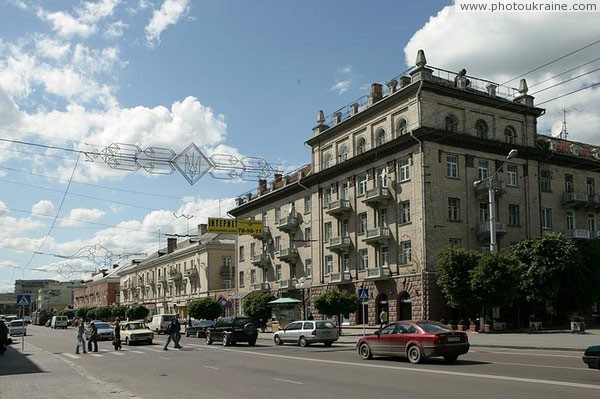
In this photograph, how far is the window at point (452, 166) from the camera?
4671cm

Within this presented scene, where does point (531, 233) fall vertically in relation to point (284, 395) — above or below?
above

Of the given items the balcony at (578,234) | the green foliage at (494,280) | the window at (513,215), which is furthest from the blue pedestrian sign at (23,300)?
the balcony at (578,234)

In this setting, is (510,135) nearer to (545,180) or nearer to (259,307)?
(545,180)

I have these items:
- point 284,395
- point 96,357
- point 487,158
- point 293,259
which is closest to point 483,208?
→ point 487,158

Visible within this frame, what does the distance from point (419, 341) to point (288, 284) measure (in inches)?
1646

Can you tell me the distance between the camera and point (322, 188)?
5794 cm

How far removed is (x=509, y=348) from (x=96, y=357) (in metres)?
18.4

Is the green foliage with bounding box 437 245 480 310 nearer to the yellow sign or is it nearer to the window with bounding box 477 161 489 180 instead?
the window with bounding box 477 161 489 180

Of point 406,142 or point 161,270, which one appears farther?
point 161,270

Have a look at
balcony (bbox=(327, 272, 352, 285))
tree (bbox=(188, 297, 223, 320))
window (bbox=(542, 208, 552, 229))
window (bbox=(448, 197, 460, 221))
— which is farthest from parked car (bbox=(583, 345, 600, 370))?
tree (bbox=(188, 297, 223, 320))

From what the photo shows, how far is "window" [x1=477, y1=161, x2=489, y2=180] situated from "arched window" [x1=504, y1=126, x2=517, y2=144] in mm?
3096

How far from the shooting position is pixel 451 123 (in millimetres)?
47062

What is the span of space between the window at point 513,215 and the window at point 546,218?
3.48 metres

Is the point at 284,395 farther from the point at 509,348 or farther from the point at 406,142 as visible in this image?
the point at 406,142
